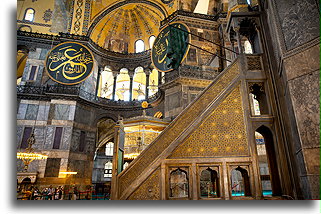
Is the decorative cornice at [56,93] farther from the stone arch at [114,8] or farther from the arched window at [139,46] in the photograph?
the arched window at [139,46]

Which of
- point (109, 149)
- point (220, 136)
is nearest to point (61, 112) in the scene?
point (109, 149)

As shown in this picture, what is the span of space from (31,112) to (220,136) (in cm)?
1022

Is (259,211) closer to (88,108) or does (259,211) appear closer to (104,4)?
(88,108)

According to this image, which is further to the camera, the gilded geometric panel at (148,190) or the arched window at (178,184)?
the arched window at (178,184)

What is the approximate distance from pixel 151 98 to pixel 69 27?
6.14 m

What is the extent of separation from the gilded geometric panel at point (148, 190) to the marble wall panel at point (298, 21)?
2.64m

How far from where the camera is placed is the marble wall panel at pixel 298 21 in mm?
2537

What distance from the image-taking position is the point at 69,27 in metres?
11.9

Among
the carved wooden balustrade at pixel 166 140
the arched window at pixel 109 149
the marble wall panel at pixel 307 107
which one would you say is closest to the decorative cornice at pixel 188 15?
the carved wooden balustrade at pixel 166 140

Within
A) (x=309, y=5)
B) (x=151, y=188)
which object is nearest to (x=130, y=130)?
(x=151, y=188)

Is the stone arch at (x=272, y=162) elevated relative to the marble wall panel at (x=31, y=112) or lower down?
lower down

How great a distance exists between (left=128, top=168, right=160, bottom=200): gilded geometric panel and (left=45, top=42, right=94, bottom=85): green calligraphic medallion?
5336 millimetres

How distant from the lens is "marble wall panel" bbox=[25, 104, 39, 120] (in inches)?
408

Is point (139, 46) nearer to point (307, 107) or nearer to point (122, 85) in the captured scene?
point (122, 85)
